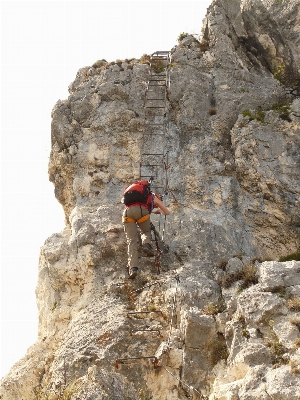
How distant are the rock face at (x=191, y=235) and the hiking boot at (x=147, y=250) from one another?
234 millimetres

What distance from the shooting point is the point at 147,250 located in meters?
14.2

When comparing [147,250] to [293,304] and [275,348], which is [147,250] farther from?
[275,348]

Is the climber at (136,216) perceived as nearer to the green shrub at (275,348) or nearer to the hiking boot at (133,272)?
the hiking boot at (133,272)

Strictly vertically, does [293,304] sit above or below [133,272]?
below

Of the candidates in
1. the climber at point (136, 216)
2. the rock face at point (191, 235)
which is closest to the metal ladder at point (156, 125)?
the rock face at point (191, 235)

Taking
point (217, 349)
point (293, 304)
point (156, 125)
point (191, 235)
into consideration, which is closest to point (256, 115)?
point (156, 125)

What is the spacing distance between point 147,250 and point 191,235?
5.42 ft

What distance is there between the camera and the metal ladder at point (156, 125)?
55.6ft

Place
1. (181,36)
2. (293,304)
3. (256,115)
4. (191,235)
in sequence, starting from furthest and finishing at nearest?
1. (181,36)
2. (256,115)
3. (191,235)
4. (293,304)

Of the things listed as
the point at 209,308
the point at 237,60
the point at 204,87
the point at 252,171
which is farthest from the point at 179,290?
the point at 237,60

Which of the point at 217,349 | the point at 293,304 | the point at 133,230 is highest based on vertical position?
the point at 133,230

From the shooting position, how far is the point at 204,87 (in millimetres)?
18828

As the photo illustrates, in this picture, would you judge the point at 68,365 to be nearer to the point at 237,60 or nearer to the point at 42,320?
the point at 42,320

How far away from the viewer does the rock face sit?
34.9 ft
